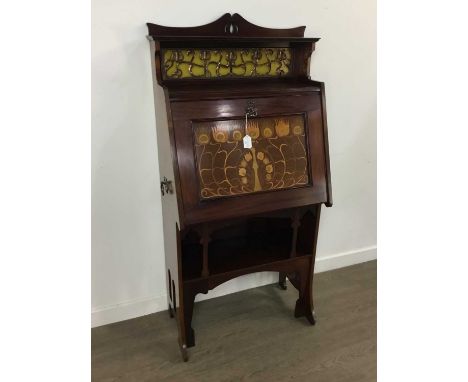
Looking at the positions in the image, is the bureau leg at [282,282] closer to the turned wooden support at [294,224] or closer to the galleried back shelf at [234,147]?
the galleried back shelf at [234,147]

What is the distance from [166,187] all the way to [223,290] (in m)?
0.83

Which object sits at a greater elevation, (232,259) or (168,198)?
(168,198)

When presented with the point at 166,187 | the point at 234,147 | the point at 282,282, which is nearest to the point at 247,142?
the point at 234,147

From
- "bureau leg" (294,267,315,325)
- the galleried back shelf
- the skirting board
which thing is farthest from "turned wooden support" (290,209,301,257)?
the skirting board

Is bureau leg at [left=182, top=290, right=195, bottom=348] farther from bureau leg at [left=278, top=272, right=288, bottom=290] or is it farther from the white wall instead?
bureau leg at [left=278, top=272, right=288, bottom=290]

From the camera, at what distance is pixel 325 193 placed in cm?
177

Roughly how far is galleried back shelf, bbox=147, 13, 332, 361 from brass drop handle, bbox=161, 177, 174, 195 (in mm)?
13

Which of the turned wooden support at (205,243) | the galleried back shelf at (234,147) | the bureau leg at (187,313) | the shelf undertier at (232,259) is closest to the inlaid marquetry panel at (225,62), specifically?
the galleried back shelf at (234,147)

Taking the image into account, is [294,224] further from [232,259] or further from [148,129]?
[148,129]

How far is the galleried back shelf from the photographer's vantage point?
155cm

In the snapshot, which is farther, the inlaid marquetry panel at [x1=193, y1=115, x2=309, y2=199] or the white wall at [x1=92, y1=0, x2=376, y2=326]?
the white wall at [x1=92, y1=0, x2=376, y2=326]

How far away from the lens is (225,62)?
6.12ft
